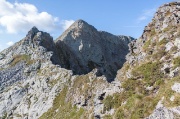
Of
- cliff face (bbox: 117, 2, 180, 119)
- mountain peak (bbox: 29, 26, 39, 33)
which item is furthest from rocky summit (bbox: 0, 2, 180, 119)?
mountain peak (bbox: 29, 26, 39, 33)

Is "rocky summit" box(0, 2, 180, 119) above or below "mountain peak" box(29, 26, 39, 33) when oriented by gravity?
below

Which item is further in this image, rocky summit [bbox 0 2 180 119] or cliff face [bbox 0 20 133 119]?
cliff face [bbox 0 20 133 119]

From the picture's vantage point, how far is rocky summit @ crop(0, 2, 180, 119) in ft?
162

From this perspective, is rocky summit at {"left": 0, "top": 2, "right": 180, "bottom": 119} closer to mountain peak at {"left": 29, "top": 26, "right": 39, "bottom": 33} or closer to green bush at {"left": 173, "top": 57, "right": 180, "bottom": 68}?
green bush at {"left": 173, "top": 57, "right": 180, "bottom": 68}

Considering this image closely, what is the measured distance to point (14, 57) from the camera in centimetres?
14025

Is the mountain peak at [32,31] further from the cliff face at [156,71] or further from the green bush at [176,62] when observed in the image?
the green bush at [176,62]

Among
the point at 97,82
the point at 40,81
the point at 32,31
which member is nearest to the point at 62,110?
the point at 97,82

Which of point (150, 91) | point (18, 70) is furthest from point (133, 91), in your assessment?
point (18, 70)

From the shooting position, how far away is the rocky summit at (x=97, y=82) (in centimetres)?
4925

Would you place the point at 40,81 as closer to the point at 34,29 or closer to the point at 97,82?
the point at 97,82

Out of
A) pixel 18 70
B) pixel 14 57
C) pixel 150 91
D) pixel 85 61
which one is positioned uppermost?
pixel 85 61

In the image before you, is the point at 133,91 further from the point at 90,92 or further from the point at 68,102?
the point at 68,102

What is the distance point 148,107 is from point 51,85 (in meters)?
62.4

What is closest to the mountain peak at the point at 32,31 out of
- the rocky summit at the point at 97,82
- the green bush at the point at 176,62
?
the rocky summit at the point at 97,82
